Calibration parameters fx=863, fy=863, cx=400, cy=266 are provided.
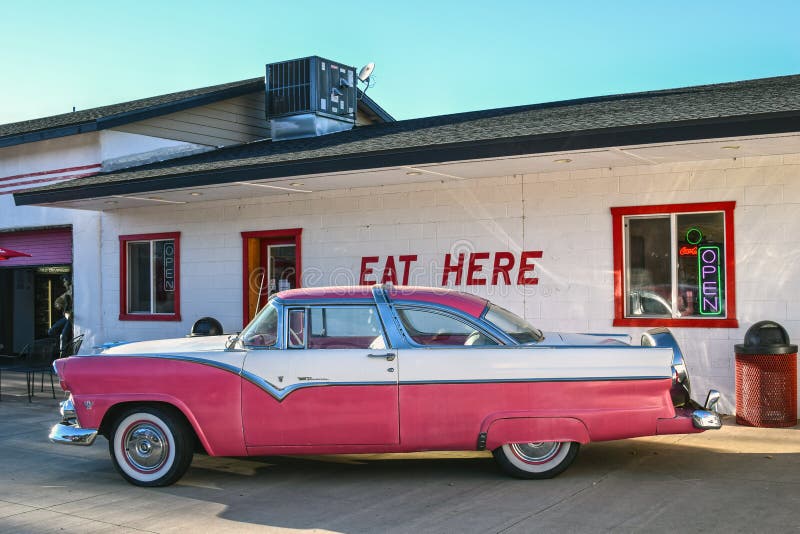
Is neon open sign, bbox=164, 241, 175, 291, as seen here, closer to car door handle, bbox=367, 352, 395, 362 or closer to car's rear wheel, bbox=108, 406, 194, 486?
car's rear wheel, bbox=108, 406, 194, 486

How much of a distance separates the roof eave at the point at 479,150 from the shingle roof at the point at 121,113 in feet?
5.84

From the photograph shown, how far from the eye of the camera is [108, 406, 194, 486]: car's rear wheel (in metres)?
7.20

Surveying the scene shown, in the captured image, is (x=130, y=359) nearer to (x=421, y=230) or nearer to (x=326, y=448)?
(x=326, y=448)

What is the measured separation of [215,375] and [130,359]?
0.79m

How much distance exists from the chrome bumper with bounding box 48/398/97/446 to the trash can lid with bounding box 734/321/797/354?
22.0 feet

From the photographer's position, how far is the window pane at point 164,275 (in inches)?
596

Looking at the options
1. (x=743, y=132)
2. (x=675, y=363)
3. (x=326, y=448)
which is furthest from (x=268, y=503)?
(x=743, y=132)

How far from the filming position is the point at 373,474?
757 centimetres

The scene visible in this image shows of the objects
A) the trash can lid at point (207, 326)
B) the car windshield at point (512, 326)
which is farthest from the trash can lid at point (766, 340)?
the trash can lid at point (207, 326)

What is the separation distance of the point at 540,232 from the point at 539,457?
469 cm

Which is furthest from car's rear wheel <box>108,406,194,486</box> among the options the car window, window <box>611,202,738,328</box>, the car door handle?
window <box>611,202,738,328</box>

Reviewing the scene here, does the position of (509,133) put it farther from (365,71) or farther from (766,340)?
(365,71)

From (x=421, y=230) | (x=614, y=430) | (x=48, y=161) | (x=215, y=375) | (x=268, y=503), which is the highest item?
(x=48, y=161)

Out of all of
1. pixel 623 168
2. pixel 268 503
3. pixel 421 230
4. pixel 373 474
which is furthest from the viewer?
pixel 421 230
